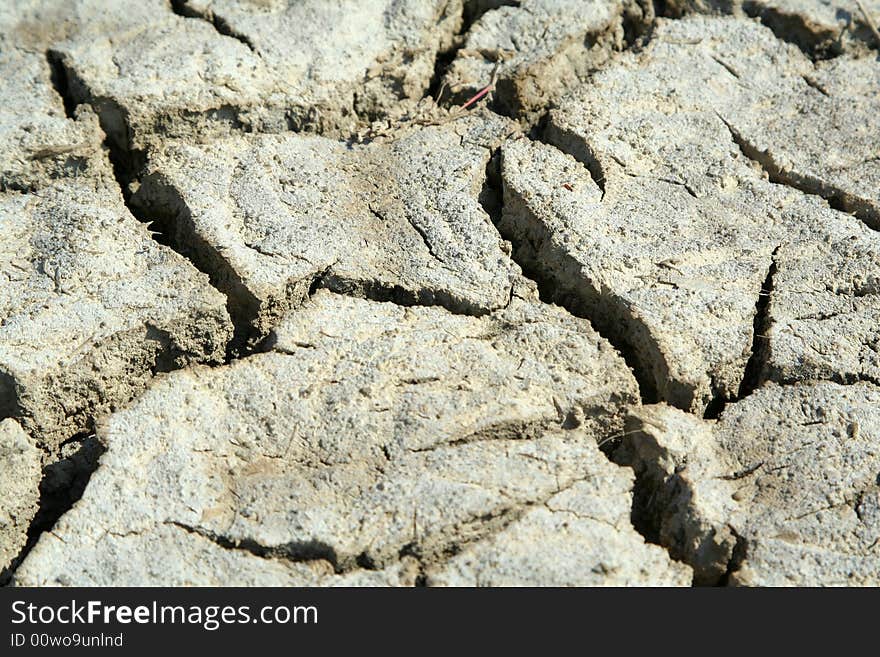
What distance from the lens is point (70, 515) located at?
6.95 feet

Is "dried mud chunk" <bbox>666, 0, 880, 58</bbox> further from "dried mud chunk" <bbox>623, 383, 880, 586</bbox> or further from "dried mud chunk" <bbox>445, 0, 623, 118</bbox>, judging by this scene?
"dried mud chunk" <bbox>623, 383, 880, 586</bbox>

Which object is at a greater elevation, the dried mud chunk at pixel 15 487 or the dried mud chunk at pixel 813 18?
the dried mud chunk at pixel 813 18

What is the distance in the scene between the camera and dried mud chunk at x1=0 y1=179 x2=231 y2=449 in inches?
92.9

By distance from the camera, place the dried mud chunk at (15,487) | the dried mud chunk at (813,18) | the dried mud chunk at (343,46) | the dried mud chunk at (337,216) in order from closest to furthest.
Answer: the dried mud chunk at (15,487) < the dried mud chunk at (337,216) < the dried mud chunk at (343,46) < the dried mud chunk at (813,18)

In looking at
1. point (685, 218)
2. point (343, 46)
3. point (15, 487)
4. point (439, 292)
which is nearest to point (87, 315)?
point (15, 487)

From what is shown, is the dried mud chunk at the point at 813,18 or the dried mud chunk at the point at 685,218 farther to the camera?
the dried mud chunk at the point at 813,18

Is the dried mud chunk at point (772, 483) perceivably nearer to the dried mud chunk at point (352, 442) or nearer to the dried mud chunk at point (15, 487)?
the dried mud chunk at point (352, 442)

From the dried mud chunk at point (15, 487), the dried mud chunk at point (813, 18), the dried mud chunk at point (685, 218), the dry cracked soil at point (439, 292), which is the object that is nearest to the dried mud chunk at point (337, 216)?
the dry cracked soil at point (439, 292)

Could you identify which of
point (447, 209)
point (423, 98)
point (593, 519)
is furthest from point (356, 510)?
point (423, 98)

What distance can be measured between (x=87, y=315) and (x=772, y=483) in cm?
151

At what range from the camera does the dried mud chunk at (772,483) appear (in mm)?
2105

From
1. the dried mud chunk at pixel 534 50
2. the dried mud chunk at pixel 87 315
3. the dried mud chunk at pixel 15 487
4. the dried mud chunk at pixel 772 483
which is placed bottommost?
the dried mud chunk at pixel 15 487

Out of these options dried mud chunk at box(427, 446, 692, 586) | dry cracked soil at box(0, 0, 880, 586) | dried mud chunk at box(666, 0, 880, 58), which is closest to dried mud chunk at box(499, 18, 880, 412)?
dry cracked soil at box(0, 0, 880, 586)
